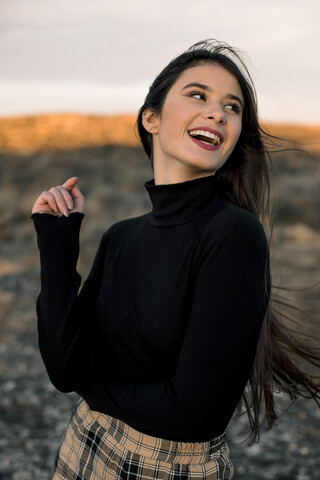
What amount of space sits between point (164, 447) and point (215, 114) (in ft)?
3.36

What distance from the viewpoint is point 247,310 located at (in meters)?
1.25

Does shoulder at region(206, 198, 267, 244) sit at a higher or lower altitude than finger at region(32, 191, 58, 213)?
higher

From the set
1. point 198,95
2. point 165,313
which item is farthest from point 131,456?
point 198,95

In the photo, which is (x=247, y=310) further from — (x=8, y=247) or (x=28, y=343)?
(x=8, y=247)

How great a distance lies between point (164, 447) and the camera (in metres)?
1.40

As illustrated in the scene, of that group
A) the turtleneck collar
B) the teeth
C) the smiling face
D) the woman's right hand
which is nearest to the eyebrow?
the smiling face

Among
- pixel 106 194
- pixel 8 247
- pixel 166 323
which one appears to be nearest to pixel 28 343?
pixel 166 323

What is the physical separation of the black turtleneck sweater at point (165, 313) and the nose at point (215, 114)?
0.19 m

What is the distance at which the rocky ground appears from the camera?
318cm

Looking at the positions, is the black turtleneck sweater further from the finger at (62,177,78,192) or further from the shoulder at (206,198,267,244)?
the finger at (62,177,78,192)

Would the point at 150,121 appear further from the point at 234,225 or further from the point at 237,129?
the point at 234,225

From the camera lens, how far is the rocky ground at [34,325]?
3.18 m

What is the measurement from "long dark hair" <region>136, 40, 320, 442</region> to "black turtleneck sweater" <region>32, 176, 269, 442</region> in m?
0.14

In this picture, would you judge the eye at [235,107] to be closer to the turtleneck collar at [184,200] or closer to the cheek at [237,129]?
the cheek at [237,129]
